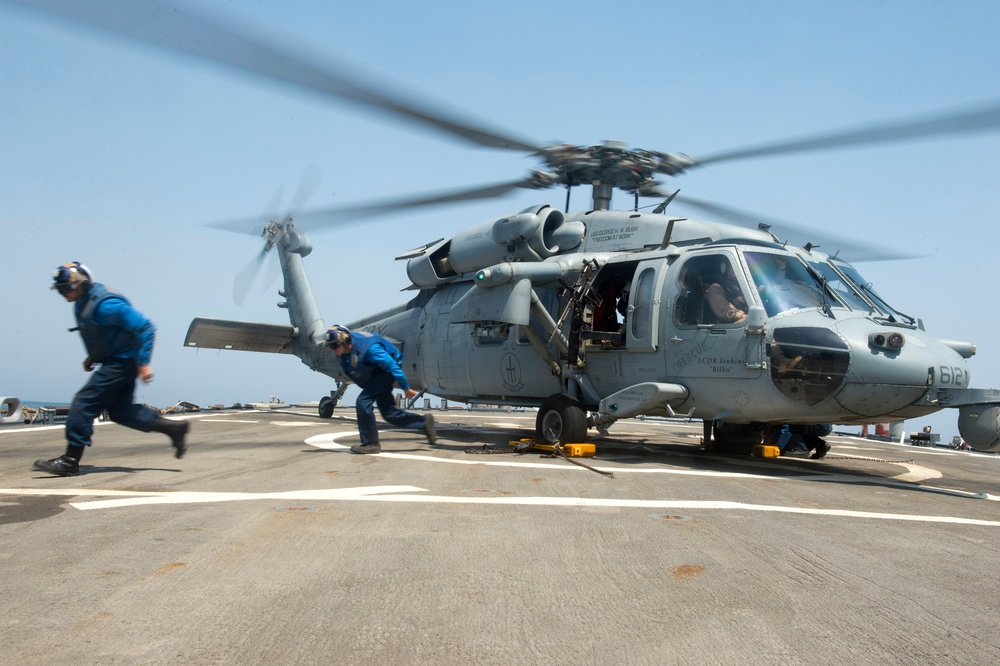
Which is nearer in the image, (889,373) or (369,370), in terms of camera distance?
(889,373)

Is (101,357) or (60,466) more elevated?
(101,357)

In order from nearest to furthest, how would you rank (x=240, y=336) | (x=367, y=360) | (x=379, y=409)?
(x=367, y=360) → (x=379, y=409) → (x=240, y=336)

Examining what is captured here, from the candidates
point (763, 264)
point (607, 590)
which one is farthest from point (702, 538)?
point (763, 264)

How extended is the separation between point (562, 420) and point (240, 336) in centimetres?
1014

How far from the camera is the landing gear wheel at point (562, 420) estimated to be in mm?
10398

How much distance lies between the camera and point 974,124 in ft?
21.9

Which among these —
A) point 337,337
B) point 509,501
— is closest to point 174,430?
point 337,337

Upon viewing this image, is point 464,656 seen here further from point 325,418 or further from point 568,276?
point 325,418

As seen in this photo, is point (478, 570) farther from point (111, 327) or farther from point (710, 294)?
point (710, 294)

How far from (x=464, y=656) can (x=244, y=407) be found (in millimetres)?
22058

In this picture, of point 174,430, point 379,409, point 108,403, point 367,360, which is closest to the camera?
point 108,403

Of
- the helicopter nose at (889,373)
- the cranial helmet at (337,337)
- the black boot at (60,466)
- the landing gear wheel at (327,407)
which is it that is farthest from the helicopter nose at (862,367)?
the landing gear wheel at (327,407)

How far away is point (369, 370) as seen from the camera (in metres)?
9.70

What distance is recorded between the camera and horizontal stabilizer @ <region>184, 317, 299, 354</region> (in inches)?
676
